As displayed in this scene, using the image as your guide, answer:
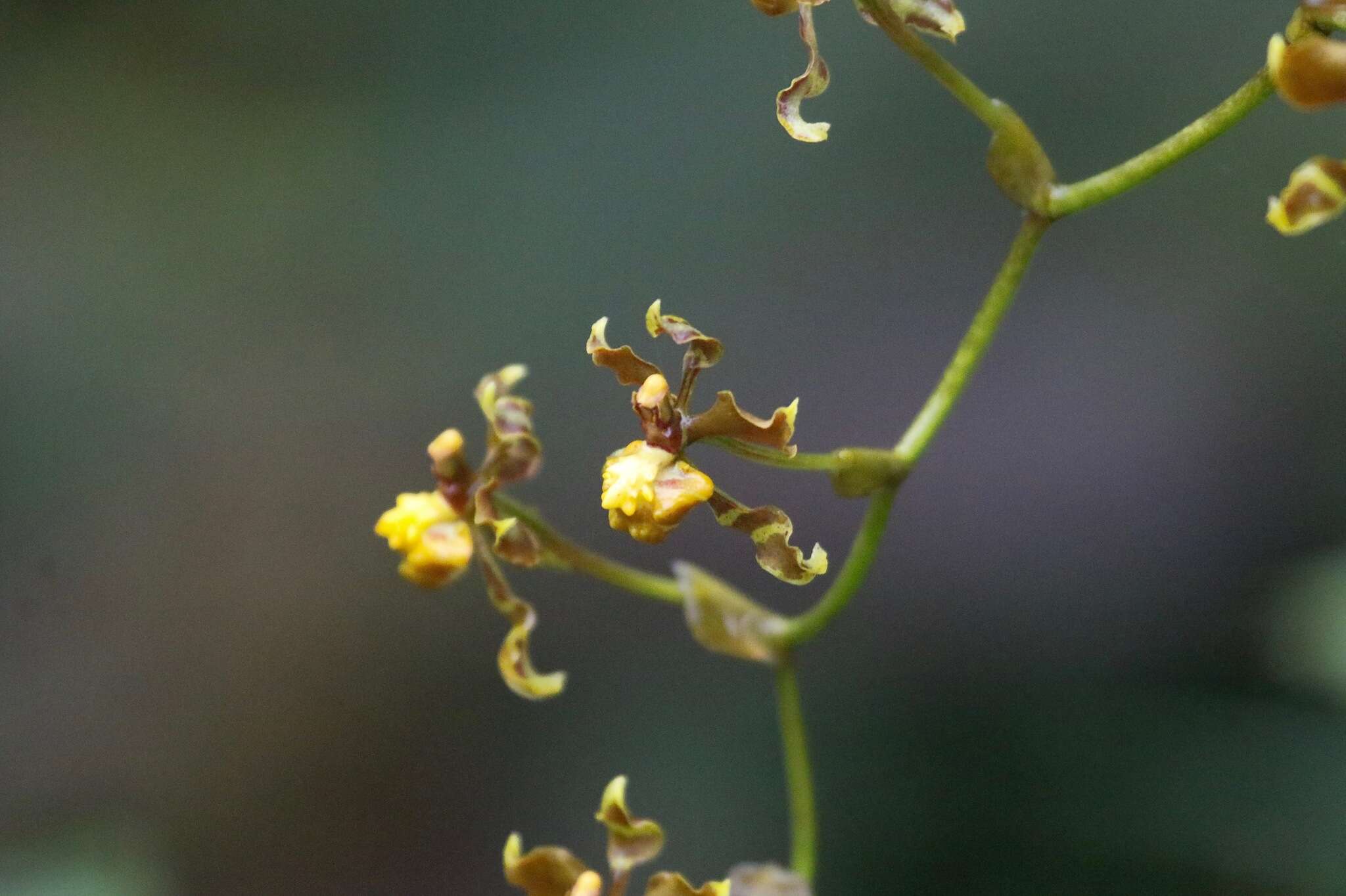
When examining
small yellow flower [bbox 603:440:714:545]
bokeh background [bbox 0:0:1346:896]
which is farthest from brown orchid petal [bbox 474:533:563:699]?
bokeh background [bbox 0:0:1346:896]

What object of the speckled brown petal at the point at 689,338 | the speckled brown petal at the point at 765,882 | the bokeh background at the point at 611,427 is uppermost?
the bokeh background at the point at 611,427

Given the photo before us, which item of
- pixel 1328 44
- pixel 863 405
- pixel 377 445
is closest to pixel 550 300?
pixel 377 445

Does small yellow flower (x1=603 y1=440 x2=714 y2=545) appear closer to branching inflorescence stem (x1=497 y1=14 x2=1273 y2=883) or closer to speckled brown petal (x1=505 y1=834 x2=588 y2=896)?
branching inflorescence stem (x1=497 y1=14 x2=1273 y2=883)

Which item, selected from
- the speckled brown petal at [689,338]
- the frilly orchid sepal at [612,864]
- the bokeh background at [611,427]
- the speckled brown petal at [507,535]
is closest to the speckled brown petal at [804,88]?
the speckled brown petal at [689,338]

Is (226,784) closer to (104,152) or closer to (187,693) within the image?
(187,693)

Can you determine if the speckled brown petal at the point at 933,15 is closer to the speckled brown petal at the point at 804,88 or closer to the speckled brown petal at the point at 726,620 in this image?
the speckled brown petal at the point at 804,88
